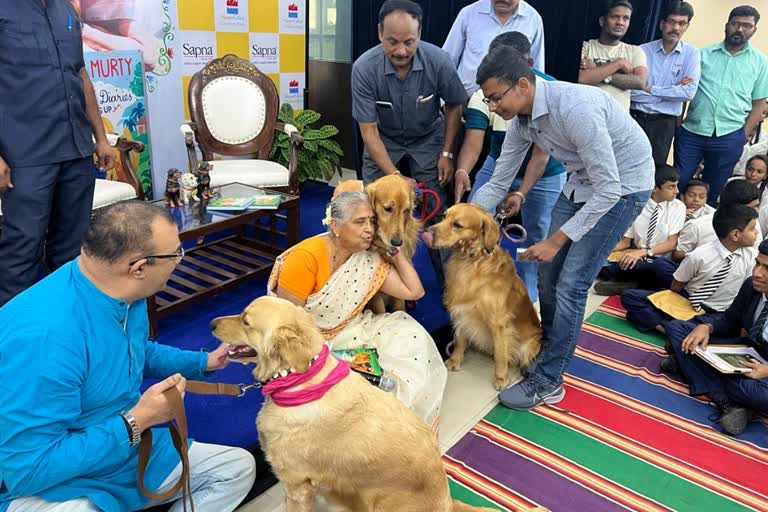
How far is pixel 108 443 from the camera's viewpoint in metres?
1.41

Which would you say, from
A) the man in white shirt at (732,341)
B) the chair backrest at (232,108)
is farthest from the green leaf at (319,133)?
the man in white shirt at (732,341)

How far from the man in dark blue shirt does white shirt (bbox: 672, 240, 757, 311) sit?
3984mm

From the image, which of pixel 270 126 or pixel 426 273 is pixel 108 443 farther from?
pixel 270 126

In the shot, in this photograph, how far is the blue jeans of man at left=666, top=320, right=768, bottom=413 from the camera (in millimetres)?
2795

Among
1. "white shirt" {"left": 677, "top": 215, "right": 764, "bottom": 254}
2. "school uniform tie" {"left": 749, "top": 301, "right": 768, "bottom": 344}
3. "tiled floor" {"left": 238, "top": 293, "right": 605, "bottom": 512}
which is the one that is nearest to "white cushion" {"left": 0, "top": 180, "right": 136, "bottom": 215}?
"tiled floor" {"left": 238, "top": 293, "right": 605, "bottom": 512}

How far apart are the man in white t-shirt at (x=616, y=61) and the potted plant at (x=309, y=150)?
115 inches

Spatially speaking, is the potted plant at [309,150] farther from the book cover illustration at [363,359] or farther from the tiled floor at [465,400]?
the book cover illustration at [363,359]

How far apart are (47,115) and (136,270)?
181 cm

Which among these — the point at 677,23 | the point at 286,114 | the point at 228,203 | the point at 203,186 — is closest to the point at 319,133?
the point at 286,114

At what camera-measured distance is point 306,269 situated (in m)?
2.36

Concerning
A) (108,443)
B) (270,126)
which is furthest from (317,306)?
(270,126)

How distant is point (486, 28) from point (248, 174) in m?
2.22

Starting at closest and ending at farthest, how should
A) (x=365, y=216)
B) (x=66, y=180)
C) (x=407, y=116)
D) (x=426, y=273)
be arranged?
(x=365, y=216)
(x=66, y=180)
(x=407, y=116)
(x=426, y=273)

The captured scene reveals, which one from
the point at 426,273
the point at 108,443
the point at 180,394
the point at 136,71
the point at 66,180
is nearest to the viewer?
the point at 108,443
